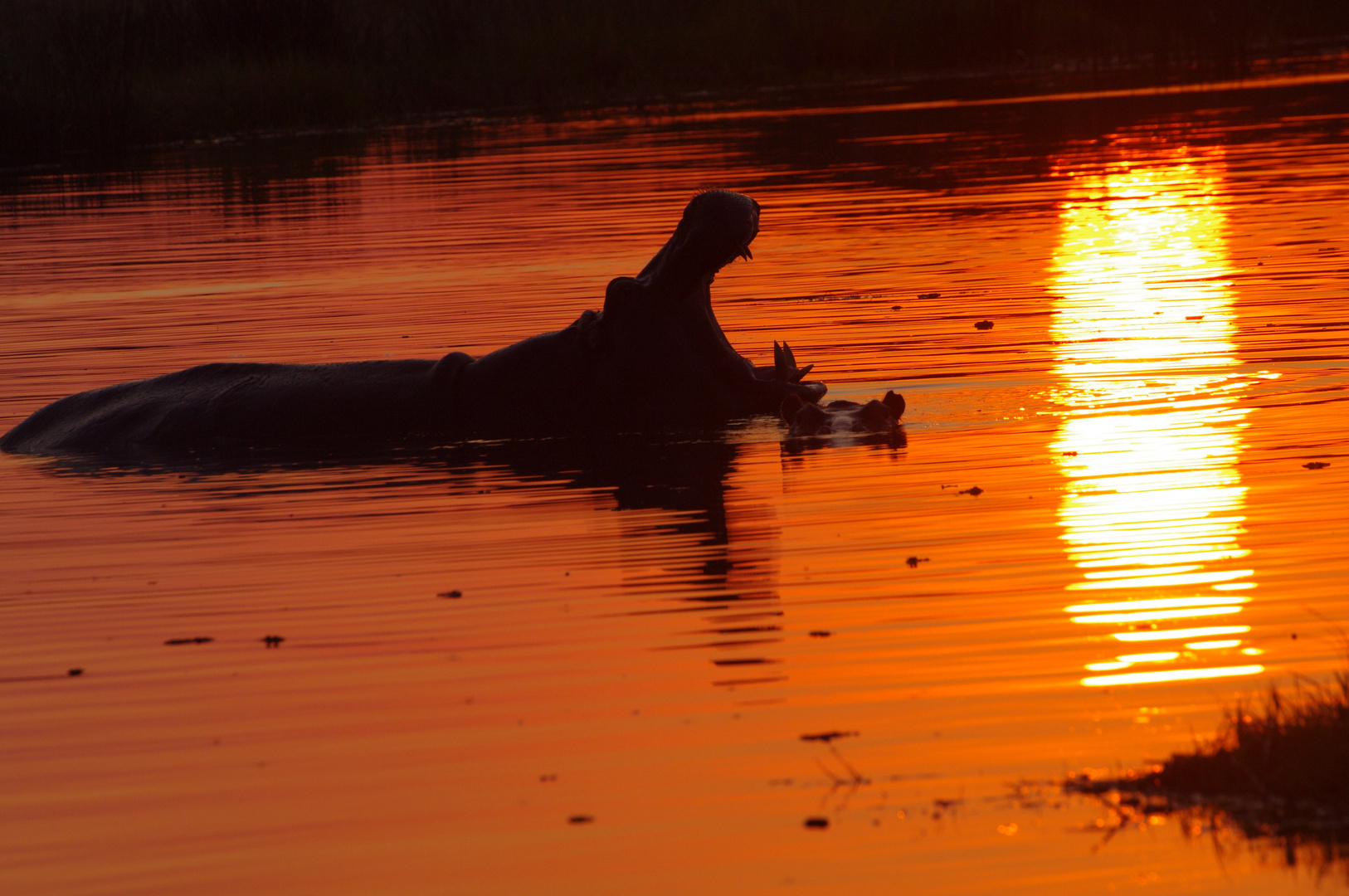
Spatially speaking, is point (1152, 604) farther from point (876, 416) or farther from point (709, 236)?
point (876, 416)

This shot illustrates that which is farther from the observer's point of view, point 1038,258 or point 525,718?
point 1038,258

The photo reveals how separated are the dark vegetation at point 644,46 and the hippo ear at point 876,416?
28.5 m

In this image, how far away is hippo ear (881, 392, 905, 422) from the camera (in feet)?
30.6

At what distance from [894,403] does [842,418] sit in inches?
10.3

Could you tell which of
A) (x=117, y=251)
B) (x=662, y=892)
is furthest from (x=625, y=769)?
(x=117, y=251)

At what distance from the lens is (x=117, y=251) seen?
20734 mm

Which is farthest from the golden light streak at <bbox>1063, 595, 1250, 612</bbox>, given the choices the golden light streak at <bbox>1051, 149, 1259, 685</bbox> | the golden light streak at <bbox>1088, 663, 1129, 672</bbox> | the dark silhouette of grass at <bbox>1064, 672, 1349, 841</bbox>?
the dark silhouette of grass at <bbox>1064, 672, 1349, 841</bbox>

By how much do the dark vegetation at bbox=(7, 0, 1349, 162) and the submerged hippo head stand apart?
1119 inches

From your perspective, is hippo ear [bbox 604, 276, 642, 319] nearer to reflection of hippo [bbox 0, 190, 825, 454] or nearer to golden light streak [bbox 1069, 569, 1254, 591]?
reflection of hippo [bbox 0, 190, 825, 454]

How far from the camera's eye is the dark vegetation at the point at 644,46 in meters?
37.2

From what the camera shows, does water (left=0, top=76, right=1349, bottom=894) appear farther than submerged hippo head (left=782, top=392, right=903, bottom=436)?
No

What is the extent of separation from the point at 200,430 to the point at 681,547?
3442mm

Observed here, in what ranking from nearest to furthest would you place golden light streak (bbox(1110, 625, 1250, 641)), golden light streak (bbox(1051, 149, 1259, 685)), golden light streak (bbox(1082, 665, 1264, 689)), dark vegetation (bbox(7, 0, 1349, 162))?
golden light streak (bbox(1082, 665, 1264, 689)), golden light streak (bbox(1110, 625, 1250, 641)), golden light streak (bbox(1051, 149, 1259, 685)), dark vegetation (bbox(7, 0, 1349, 162))

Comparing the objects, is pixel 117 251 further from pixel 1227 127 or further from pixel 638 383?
pixel 1227 127
